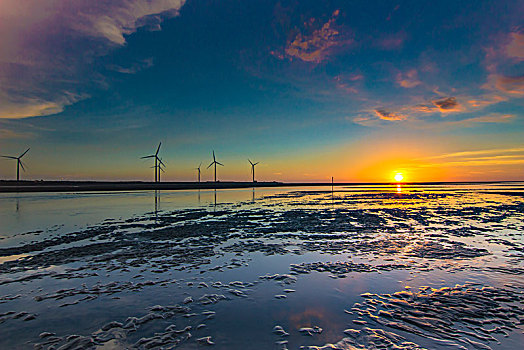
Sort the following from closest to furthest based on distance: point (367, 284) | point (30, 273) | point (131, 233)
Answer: point (367, 284)
point (30, 273)
point (131, 233)

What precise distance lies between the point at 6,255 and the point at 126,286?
6.96m

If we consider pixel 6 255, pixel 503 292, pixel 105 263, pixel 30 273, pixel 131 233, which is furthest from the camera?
pixel 131 233

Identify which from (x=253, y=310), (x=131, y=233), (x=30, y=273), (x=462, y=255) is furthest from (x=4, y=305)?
(x=462, y=255)

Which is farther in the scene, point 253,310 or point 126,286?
point 126,286

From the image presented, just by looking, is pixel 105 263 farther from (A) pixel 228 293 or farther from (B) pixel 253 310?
(B) pixel 253 310

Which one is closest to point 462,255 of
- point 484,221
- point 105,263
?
point 484,221

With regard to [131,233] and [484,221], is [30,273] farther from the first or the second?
[484,221]

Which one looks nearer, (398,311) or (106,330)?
(106,330)

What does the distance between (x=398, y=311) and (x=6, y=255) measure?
14.1 metres

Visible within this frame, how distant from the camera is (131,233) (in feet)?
50.5

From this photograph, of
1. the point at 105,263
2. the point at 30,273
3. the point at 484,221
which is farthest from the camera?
the point at 484,221

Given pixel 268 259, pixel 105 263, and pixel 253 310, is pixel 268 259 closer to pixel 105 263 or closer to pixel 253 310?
pixel 253 310

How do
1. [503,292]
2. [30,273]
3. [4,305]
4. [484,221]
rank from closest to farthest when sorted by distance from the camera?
[4,305] < [503,292] < [30,273] < [484,221]

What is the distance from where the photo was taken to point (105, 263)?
9961mm
